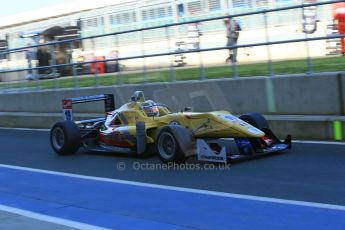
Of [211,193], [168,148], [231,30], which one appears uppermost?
[231,30]

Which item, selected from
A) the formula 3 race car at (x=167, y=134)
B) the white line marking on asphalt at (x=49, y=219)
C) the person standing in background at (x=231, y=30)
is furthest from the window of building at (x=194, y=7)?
the white line marking on asphalt at (x=49, y=219)

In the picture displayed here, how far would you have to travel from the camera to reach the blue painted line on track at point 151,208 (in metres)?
5.48

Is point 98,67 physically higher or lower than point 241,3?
lower

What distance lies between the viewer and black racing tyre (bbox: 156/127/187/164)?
8.41 metres

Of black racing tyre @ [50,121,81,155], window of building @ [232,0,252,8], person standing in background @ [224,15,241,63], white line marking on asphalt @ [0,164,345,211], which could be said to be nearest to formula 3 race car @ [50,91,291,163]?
black racing tyre @ [50,121,81,155]

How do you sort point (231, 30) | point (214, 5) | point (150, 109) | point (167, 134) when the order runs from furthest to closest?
point (214, 5) < point (231, 30) < point (150, 109) < point (167, 134)

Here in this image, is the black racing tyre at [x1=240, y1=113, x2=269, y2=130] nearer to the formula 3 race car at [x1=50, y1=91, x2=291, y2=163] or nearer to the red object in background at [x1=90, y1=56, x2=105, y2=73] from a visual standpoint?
the formula 3 race car at [x1=50, y1=91, x2=291, y2=163]

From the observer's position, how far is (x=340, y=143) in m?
9.65

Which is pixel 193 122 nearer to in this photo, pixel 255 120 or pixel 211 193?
pixel 255 120

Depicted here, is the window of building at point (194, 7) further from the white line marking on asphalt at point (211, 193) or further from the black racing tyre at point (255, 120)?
the white line marking on asphalt at point (211, 193)

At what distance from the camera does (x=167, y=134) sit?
859cm

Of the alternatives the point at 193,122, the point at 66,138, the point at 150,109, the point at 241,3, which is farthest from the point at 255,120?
the point at 241,3

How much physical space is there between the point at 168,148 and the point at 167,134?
0.25 metres

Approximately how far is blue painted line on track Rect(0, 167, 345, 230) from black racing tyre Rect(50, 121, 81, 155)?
2.23 meters
